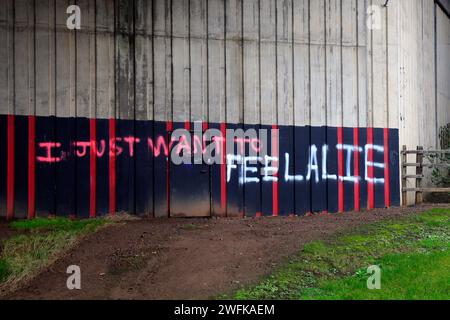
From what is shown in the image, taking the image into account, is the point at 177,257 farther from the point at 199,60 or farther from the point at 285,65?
the point at 285,65

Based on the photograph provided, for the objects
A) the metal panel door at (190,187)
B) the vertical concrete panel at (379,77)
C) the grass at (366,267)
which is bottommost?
the grass at (366,267)

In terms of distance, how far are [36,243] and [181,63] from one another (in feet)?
16.6

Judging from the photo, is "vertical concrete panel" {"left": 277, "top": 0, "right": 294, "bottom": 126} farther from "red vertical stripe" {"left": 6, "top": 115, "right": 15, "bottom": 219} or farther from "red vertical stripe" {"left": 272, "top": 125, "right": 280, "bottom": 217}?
"red vertical stripe" {"left": 6, "top": 115, "right": 15, "bottom": 219}

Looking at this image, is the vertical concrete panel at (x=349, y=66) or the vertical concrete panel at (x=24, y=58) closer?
the vertical concrete panel at (x=24, y=58)

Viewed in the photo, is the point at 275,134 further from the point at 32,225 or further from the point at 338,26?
the point at 32,225

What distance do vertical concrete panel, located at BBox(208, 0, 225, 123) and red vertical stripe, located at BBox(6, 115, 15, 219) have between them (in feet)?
A: 13.9

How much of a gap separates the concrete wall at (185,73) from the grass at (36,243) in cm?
101

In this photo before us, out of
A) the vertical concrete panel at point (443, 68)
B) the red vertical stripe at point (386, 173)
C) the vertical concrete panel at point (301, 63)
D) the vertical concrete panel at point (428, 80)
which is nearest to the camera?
the vertical concrete panel at point (301, 63)

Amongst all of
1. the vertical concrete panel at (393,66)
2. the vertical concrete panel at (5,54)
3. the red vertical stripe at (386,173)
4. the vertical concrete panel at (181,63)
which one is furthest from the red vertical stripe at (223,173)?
the vertical concrete panel at (5,54)

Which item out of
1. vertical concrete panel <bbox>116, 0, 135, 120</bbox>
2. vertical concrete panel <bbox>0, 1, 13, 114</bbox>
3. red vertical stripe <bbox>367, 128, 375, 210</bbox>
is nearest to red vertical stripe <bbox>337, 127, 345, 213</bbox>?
red vertical stripe <bbox>367, 128, 375, 210</bbox>

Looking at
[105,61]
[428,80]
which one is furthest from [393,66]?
[105,61]

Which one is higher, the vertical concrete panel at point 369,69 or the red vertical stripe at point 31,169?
the vertical concrete panel at point 369,69

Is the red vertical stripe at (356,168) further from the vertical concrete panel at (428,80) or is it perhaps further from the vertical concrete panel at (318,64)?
the vertical concrete panel at (428,80)

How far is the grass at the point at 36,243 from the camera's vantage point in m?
7.94
